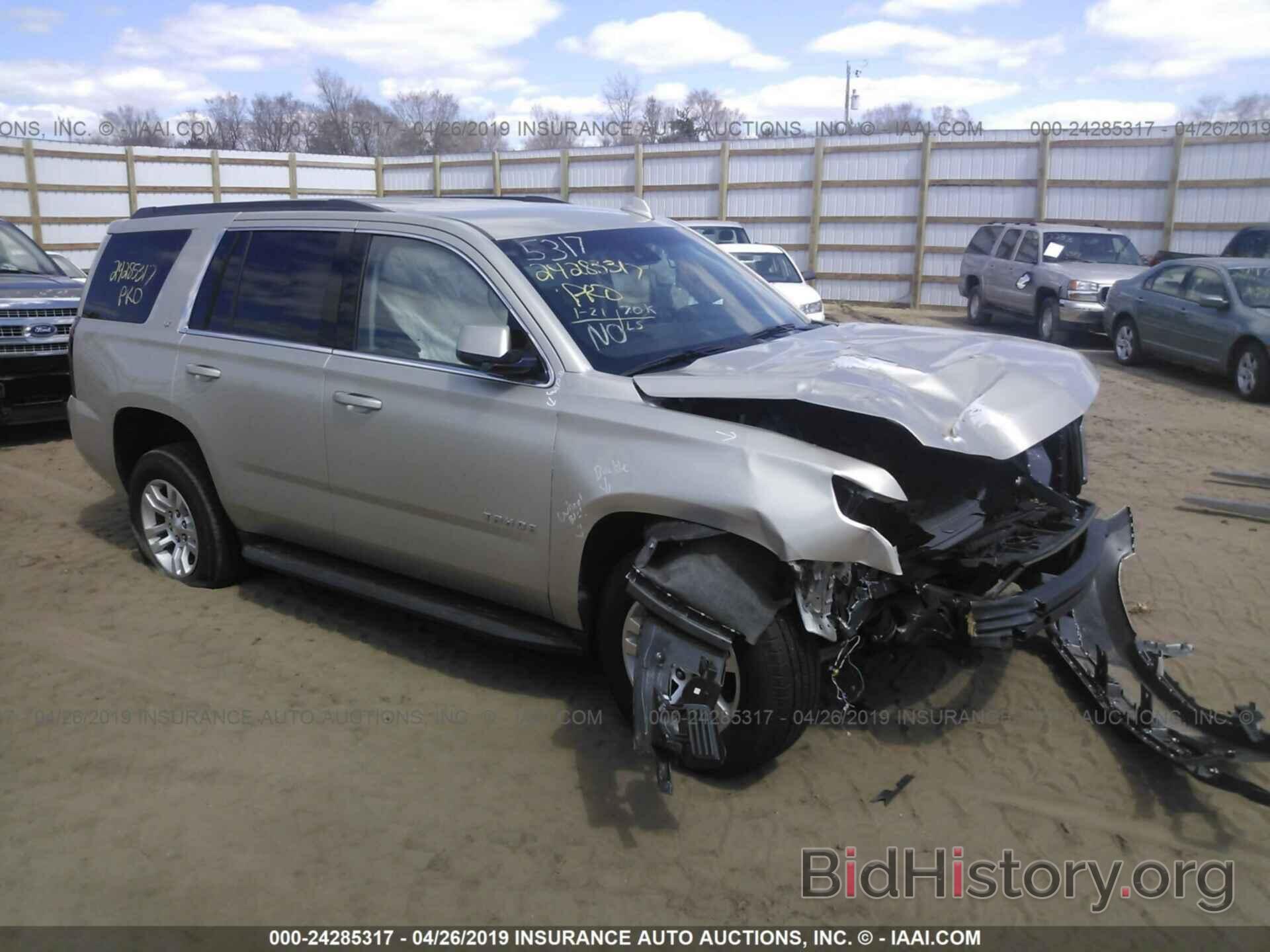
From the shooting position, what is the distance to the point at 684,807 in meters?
3.63

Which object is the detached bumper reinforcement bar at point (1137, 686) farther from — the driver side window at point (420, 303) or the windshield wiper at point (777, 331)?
the driver side window at point (420, 303)

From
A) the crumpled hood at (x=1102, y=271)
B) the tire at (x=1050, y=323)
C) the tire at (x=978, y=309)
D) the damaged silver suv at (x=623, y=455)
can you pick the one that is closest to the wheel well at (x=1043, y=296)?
the tire at (x=1050, y=323)

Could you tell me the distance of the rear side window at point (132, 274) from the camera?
5.56 meters

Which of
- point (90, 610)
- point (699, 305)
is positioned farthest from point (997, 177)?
point (90, 610)

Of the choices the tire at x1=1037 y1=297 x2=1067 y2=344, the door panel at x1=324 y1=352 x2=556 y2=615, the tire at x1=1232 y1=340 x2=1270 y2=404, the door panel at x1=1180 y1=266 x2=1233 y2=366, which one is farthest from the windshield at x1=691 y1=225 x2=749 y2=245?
the door panel at x1=324 y1=352 x2=556 y2=615

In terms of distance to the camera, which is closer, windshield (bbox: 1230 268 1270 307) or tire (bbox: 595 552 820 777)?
tire (bbox: 595 552 820 777)

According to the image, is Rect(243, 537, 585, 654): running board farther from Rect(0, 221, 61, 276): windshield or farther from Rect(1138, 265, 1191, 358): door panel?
Rect(1138, 265, 1191, 358): door panel

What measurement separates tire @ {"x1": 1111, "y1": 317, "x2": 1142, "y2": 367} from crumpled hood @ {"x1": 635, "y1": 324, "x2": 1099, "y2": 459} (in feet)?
33.3

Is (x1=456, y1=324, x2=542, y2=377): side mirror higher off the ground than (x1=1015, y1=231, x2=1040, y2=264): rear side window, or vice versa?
(x1=1015, y1=231, x2=1040, y2=264): rear side window

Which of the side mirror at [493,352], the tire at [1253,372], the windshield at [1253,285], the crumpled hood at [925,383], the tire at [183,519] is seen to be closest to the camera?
the crumpled hood at [925,383]

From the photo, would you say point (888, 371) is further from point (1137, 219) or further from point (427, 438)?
point (1137, 219)

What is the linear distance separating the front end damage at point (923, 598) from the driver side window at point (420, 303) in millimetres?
1111

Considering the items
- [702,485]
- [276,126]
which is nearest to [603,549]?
[702,485]

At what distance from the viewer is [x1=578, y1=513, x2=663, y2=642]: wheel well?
3.83m
